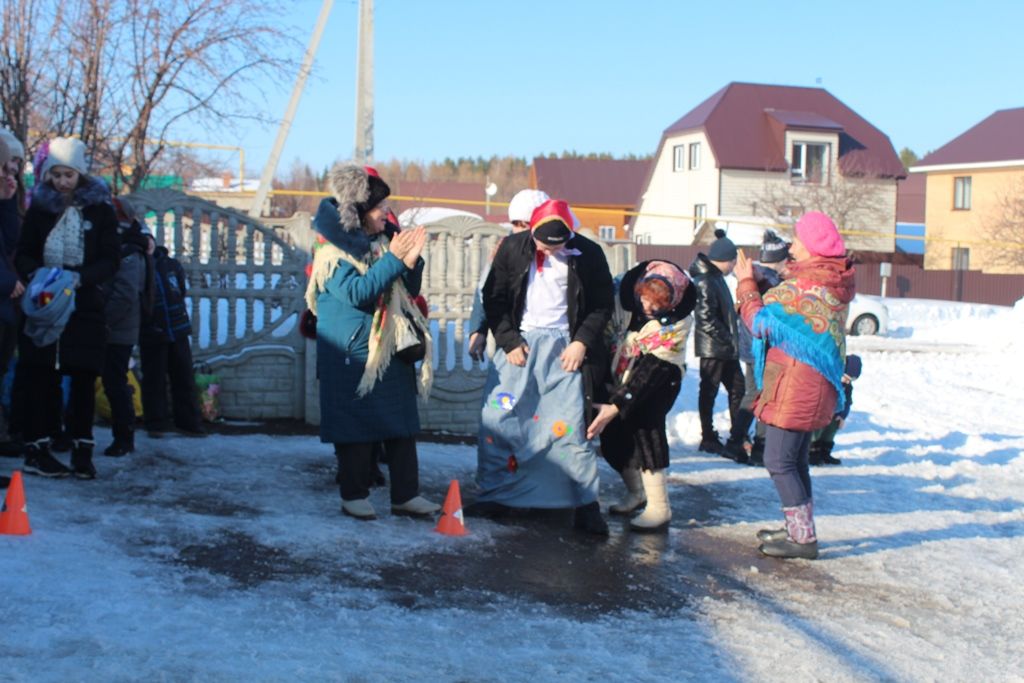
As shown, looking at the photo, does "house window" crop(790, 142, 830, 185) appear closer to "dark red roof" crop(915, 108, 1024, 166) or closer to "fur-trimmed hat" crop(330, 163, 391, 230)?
"dark red roof" crop(915, 108, 1024, 166)

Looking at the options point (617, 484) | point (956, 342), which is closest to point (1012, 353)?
point (956, 342)

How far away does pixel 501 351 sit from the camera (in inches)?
247

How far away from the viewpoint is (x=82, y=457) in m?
6.38

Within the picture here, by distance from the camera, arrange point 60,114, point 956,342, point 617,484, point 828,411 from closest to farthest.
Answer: point 828,411 < point 617,484 < point 60,114 < point 956,342

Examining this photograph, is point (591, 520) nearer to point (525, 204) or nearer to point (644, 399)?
point (644, 399)

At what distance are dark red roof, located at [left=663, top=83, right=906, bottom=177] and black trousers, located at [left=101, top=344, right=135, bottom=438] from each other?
134 ft

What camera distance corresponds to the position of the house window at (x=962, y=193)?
47728 mm

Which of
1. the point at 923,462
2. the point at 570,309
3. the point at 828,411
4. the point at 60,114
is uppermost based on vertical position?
the point at 60,114

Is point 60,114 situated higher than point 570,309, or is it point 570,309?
point 60,114

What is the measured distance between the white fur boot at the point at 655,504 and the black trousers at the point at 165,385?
380 cm

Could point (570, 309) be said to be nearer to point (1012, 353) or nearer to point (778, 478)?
point (778, 478)

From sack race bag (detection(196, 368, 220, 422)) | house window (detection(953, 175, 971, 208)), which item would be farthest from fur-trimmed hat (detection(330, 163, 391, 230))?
house window (detection(953, 175, 971, 208))

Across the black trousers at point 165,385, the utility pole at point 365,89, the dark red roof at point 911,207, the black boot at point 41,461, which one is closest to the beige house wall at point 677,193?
the dark red roof at point 911,207

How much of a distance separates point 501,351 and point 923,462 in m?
5.02
